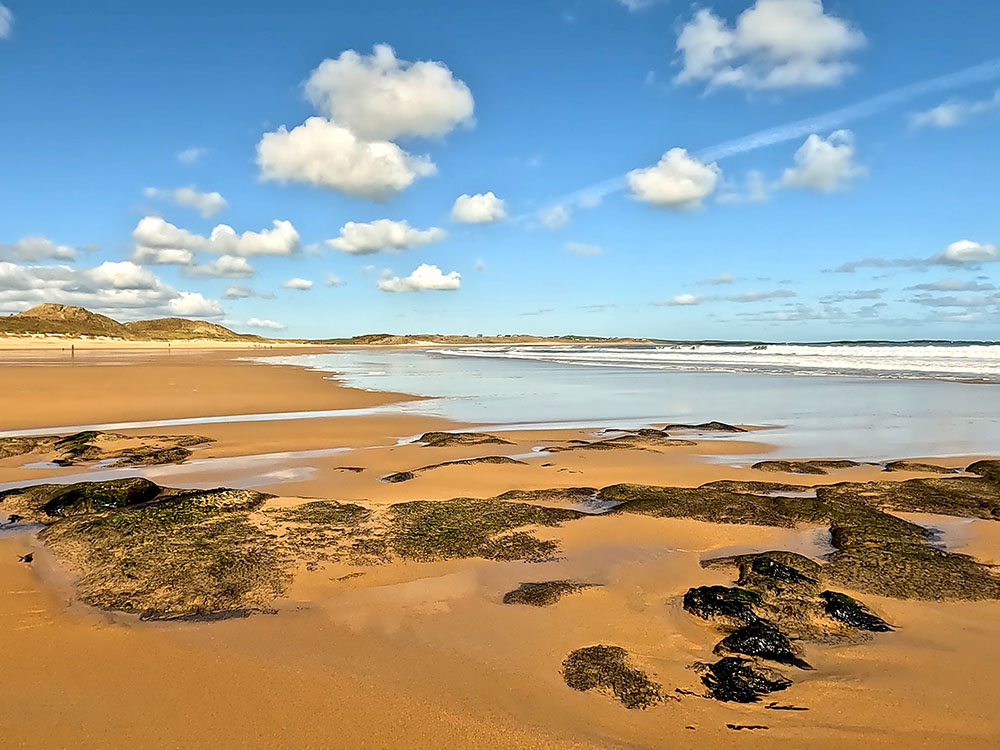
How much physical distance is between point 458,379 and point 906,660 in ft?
98.3

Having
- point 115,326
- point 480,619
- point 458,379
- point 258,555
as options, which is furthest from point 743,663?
point 115,326

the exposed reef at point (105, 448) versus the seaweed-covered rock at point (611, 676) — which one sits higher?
the exposed reef at point (105, 448)

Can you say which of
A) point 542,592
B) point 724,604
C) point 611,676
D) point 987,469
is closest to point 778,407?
point 987,469

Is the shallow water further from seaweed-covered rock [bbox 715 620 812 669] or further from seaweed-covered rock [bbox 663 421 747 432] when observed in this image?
seaweed-covered rock [bbox 715 620 812 669]

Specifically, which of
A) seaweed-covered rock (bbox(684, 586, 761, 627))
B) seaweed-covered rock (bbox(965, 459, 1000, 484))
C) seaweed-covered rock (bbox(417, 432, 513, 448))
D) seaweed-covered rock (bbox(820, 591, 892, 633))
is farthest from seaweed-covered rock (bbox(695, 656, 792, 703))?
seaweed-covered rock (bbox(417, 432, 513, 448))

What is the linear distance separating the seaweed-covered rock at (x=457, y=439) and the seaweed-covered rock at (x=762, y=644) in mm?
8858

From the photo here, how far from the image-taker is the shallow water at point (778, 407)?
45.0 ft

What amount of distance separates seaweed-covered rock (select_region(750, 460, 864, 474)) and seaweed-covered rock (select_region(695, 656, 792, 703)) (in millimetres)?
6903

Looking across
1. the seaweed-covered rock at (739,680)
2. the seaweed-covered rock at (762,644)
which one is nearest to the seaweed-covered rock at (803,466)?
the seaweed-covered rock at (762,644)

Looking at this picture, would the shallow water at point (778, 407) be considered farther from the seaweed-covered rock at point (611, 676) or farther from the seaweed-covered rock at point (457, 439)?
the seaweed-covered rock at point (611, 676)

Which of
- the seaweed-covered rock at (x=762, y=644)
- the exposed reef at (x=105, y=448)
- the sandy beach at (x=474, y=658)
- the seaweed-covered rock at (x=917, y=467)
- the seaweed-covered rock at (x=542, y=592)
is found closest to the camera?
the sandy beach at (x=474, y=658)

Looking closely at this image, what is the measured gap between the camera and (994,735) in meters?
3.69

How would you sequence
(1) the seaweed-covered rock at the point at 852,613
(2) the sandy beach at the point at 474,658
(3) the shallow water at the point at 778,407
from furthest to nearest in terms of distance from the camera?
(3) the shallow water at the point at 778,407
(1) the seaweed-covered rock at the point at 852,613
(2) the sandy beach at the point at 474,658

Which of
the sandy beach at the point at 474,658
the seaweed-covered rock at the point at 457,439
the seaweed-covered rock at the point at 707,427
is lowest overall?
the sandy beach at the point at 474,658
